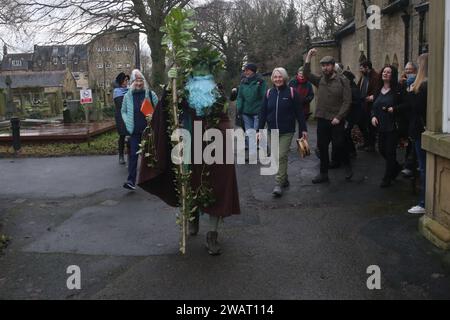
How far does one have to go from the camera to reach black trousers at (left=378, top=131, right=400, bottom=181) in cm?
795

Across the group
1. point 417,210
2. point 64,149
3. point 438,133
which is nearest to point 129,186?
point 417,210

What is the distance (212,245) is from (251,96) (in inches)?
232

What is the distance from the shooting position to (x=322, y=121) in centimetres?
857

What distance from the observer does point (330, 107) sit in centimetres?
840

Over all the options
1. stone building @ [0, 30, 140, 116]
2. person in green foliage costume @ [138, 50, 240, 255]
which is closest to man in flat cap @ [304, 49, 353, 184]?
person in green foliage costume @ [138, 50, 240, 255]

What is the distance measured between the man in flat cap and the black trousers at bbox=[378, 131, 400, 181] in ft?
2.08

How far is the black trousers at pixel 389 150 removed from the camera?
7.95 m

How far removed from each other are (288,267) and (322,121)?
4092 mm

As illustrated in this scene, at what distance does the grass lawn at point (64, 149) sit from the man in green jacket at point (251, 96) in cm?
416

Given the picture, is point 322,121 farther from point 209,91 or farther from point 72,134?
point 72,134

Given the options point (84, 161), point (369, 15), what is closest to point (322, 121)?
point (84, 161)
